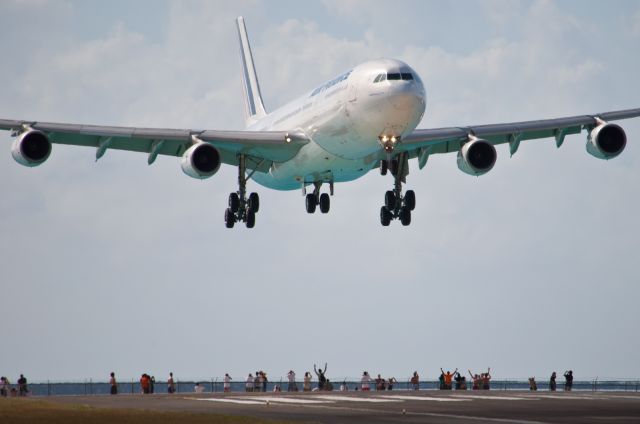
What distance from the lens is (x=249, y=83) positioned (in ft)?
276

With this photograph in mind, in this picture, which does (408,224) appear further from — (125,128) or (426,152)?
(125,128)

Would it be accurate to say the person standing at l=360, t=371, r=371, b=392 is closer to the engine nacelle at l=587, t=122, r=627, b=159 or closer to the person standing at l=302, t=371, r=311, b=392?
the person standing at l=302, t=371, r=311, b=392

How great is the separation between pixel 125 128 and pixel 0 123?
5.86 meters

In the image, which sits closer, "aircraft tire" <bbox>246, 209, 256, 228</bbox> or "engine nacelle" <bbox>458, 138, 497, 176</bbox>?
"engine nacelle" <bbox>458, 138, 497, 176</bbox>

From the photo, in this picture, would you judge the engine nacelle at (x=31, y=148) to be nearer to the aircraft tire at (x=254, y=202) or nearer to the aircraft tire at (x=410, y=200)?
the aircraft tire at (x=254, y=202)

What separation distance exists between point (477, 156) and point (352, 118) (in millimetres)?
8756

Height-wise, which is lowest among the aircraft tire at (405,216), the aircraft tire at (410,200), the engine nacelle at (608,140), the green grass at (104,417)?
the green grass at (104,417)

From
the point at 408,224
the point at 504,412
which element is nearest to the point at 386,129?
the point at 408,224

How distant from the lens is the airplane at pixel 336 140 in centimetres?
4741

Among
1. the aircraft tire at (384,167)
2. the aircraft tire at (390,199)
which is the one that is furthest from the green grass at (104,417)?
the aircraft tire at (390,199)

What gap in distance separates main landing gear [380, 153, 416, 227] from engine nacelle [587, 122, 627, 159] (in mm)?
9633

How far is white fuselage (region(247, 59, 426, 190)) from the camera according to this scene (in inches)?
1841

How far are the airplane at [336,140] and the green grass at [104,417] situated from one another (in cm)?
1599

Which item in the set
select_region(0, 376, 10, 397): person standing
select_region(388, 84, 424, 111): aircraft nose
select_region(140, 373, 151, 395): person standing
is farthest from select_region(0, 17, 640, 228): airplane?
select_region(0, 376, 10, 397): person standing
